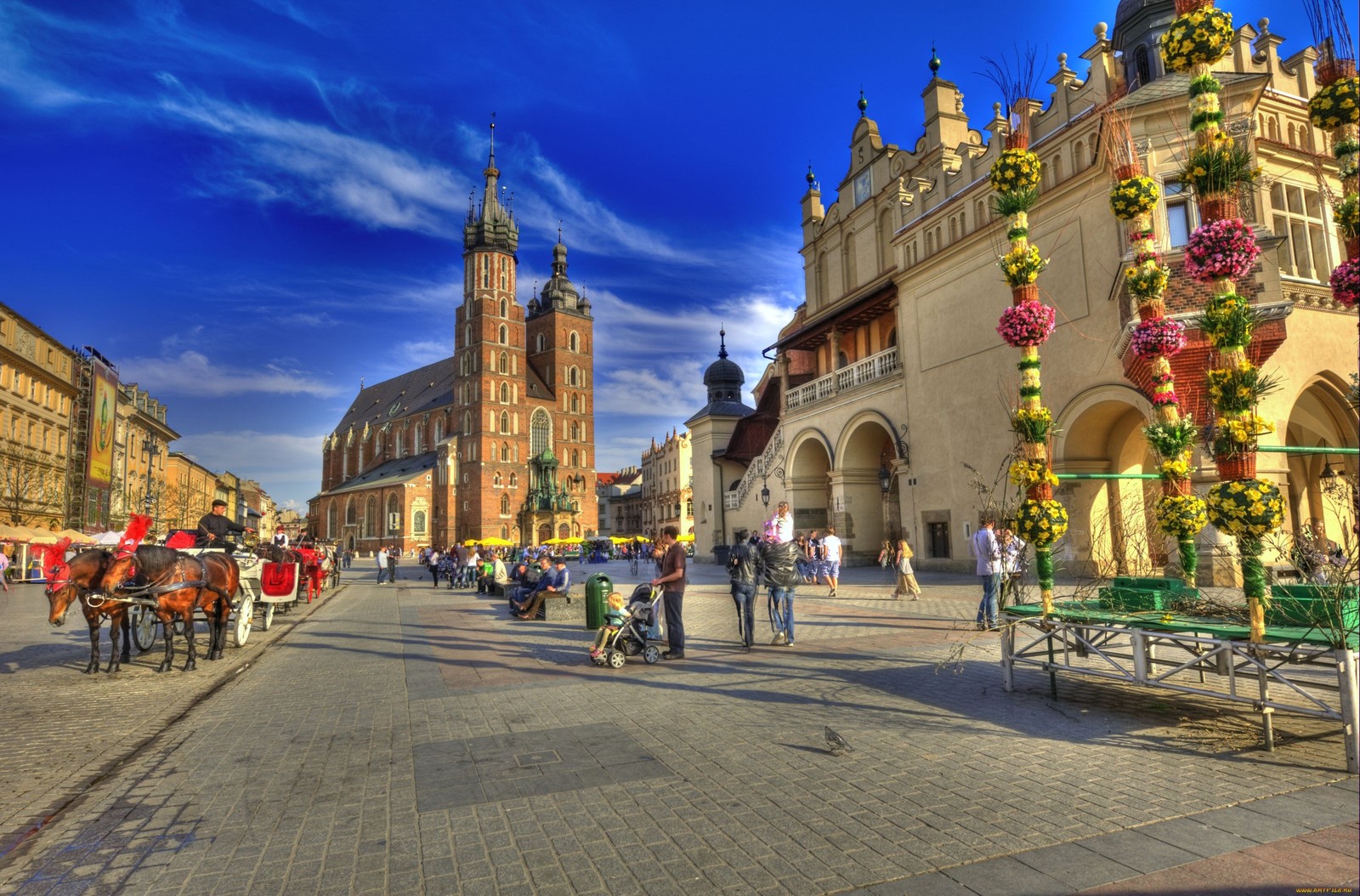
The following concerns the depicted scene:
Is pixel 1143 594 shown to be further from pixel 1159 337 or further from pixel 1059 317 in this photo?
pixel 1059 317

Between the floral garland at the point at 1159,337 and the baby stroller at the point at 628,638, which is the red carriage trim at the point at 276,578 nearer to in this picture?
the baby stroller at the point at 628,638

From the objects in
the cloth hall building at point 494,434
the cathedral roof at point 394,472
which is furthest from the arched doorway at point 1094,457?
the cathedral roof at point 394,472

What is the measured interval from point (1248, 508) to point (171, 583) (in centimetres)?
1135

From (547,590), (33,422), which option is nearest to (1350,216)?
(547,590)

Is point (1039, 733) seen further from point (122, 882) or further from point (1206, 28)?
point (1206, 28)

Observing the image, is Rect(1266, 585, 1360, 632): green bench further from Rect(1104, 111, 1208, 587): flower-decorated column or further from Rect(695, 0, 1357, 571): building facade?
Rect(695, 0, 1357, 571): building facade

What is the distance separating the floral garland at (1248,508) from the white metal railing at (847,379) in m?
20.3

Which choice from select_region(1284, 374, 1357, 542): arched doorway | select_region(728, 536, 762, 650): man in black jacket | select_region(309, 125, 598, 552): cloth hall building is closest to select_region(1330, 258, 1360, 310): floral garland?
select_region(728, 536, 762, 650): man in black jacket

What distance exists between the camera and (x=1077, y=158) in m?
18.9

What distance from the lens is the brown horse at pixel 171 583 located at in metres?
8.94

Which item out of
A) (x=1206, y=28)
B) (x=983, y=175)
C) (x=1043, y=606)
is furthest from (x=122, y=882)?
(x=983, y=175)

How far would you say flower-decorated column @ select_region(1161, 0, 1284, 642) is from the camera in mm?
5703

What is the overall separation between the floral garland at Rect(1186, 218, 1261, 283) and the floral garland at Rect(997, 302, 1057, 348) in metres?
1.69

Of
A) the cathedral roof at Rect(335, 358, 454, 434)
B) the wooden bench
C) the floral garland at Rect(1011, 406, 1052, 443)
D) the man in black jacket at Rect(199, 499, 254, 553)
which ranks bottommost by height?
the wooden bench
